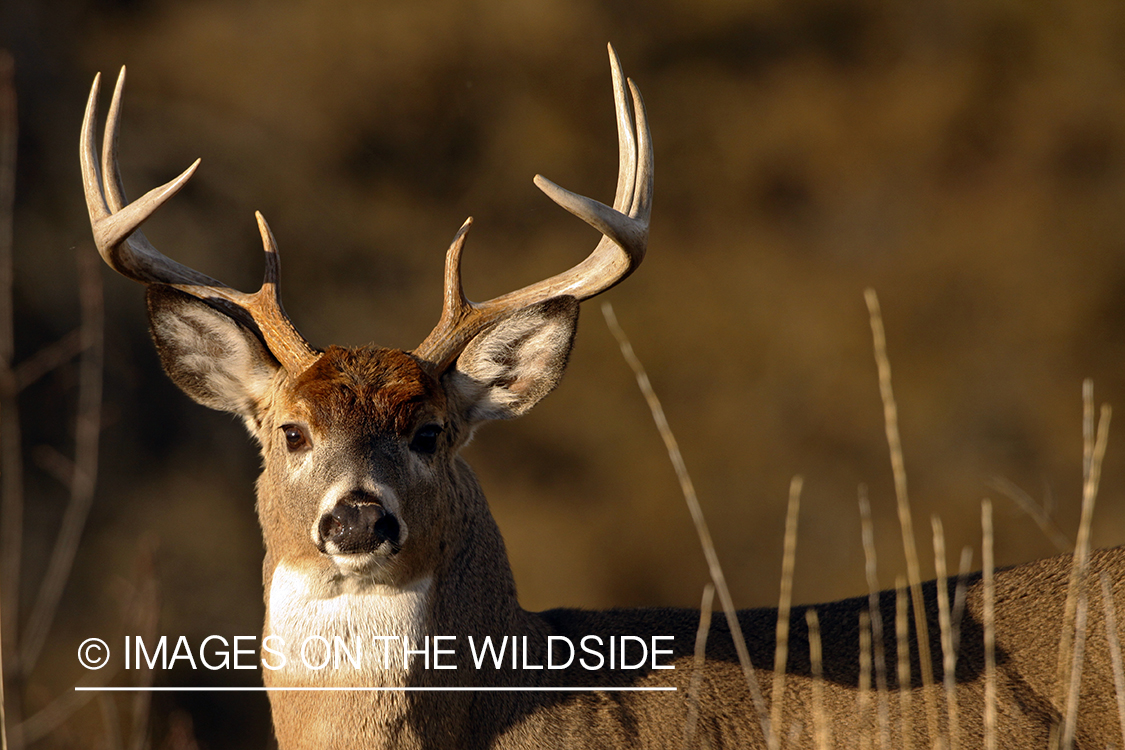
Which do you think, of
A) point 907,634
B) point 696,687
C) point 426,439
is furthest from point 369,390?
point 907,634

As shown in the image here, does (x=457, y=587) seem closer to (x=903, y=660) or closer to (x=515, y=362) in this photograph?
(x=515, y=362)

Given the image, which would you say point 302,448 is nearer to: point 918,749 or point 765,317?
point 918,749

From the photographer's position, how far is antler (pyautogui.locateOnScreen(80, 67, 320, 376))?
371 cm

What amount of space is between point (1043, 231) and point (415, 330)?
223 inches

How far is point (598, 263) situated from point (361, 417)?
946mm

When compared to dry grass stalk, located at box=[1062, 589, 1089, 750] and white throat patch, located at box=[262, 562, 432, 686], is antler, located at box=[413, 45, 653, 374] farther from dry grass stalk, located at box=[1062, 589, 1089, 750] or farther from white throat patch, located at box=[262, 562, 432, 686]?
dry grass stalk, located at box=[1062, 589, 1089, 750]

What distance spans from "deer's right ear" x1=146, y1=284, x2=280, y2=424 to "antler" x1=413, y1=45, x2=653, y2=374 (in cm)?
49

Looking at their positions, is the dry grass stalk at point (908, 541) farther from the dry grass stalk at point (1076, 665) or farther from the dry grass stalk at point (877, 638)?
the dry grass stalk at point (1076, 665)

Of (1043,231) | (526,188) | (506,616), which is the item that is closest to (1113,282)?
(1043,231)

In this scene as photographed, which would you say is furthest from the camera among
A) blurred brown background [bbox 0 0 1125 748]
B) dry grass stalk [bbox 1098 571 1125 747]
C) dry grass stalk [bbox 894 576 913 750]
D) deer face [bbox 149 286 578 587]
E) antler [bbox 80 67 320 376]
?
blurred brown background [bbox 0 0 1125 748]

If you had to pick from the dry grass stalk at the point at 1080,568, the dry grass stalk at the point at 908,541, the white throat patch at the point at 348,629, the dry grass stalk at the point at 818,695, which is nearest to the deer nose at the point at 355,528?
the white throat patch at the point at 348,629

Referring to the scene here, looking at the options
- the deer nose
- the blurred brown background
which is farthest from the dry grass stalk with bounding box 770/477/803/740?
the blurred brown background

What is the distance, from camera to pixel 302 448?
3.49 m

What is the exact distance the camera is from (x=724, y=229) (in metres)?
11.9
